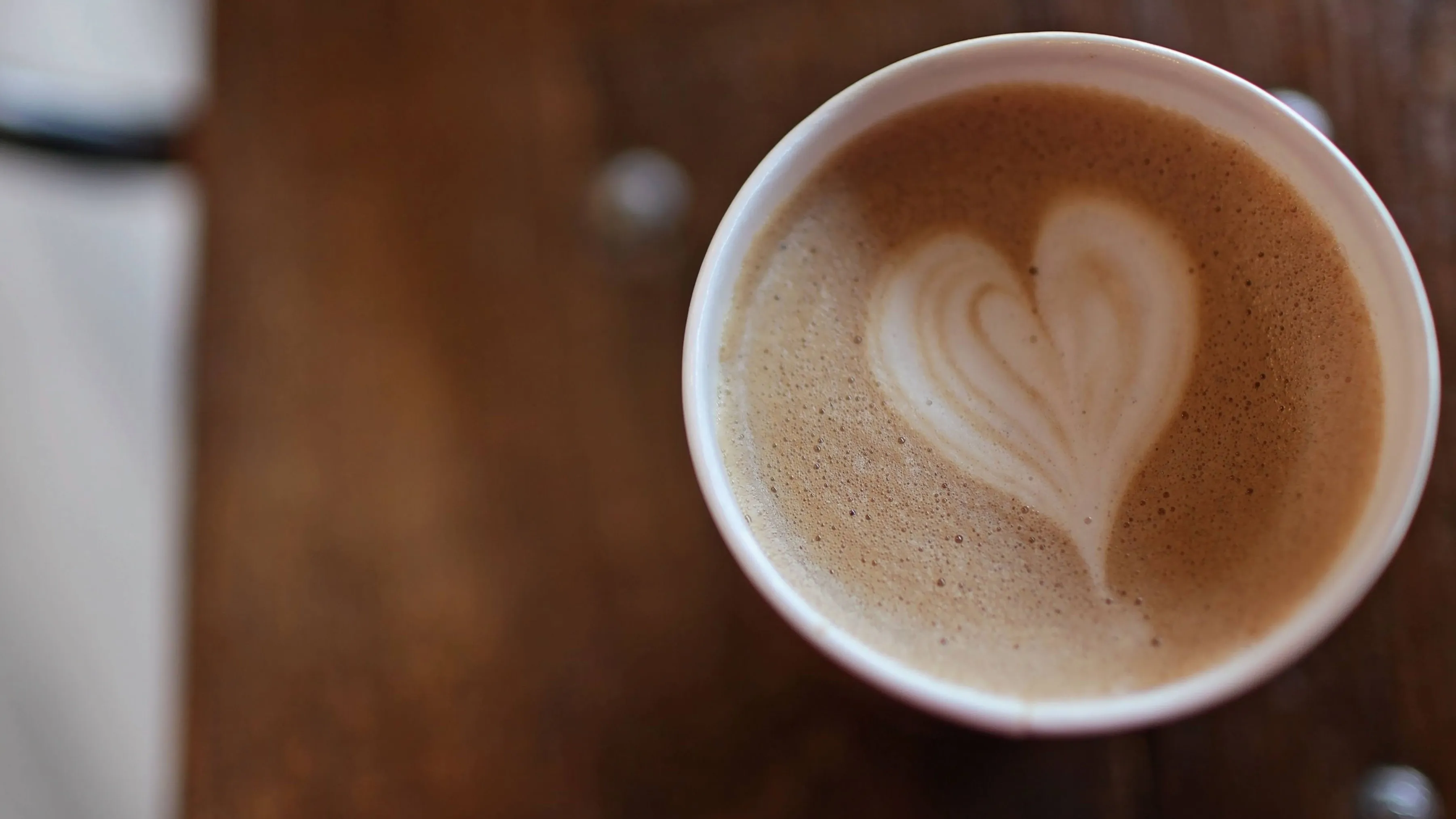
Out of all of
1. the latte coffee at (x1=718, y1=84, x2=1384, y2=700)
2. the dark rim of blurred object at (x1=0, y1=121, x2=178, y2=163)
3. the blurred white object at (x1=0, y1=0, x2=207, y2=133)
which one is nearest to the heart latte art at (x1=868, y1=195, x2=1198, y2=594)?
the latte coffee at (x1=718, y1=84, x2=1384, y2=700)

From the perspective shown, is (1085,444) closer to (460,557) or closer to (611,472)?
(611,472)

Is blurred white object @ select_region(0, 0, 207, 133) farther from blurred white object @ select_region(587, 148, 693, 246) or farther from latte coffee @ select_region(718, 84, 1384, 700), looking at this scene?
latte coffee @ select_region(718, 84, 1384, 700)

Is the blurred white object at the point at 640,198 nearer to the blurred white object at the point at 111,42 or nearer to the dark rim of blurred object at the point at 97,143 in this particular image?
the dark rim of blurred object at the point at 97,143

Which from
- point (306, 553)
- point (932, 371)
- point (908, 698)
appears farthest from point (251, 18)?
point (908, 698)

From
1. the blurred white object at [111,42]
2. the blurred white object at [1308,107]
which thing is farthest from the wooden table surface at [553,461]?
the blurred white object at [111,42]

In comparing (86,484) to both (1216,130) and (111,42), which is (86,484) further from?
(1216,130)

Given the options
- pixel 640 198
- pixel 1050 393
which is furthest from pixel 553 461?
pixel 1050 393
